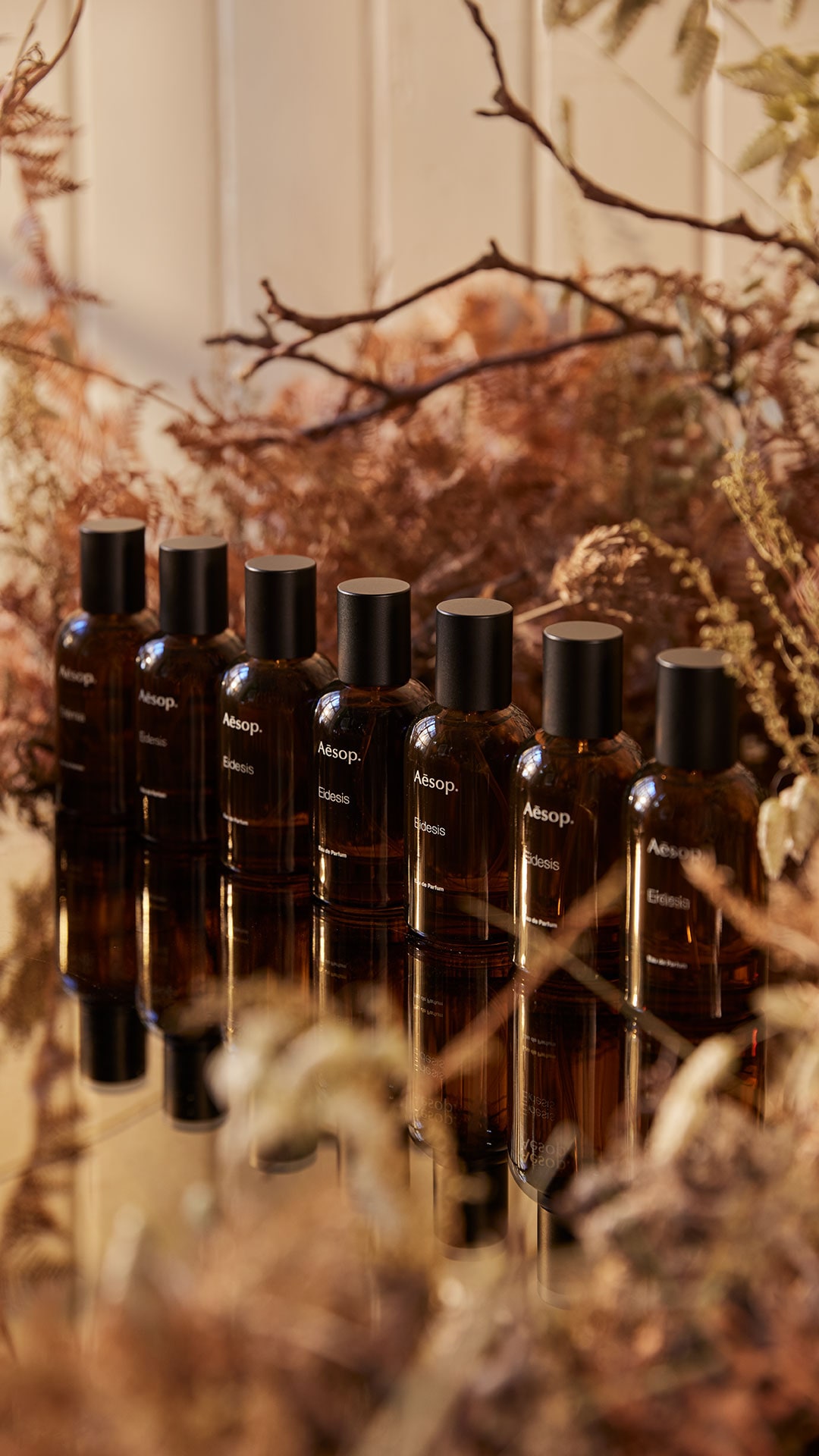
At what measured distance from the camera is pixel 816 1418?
0.42m

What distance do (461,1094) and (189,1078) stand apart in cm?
11

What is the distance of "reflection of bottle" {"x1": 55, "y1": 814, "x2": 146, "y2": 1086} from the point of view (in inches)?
27.5

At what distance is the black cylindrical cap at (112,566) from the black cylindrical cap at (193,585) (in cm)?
5

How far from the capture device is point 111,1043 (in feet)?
2.32

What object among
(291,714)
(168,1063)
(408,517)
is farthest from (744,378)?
(168,1063)

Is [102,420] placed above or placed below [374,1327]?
above

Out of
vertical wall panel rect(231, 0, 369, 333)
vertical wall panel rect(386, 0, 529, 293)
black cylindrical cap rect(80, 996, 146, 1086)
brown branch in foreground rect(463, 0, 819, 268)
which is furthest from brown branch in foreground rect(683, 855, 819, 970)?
vertical wall panel rect(231, 0, 369, 333)

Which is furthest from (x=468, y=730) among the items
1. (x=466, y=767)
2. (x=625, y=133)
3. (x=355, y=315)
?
(x=625, y=133)

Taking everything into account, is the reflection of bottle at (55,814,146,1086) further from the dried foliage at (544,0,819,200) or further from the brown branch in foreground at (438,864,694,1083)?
the dried foliage at (544,0,819,200)

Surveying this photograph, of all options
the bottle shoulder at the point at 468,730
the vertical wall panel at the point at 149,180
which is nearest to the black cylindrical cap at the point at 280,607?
the bottle shoulder at the point at 468,730

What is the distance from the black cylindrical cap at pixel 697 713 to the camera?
0.65 meters

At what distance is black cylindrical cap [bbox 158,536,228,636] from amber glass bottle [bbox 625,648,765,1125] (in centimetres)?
30

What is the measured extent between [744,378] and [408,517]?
24cm

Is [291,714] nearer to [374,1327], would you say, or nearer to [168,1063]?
[168,1063]
